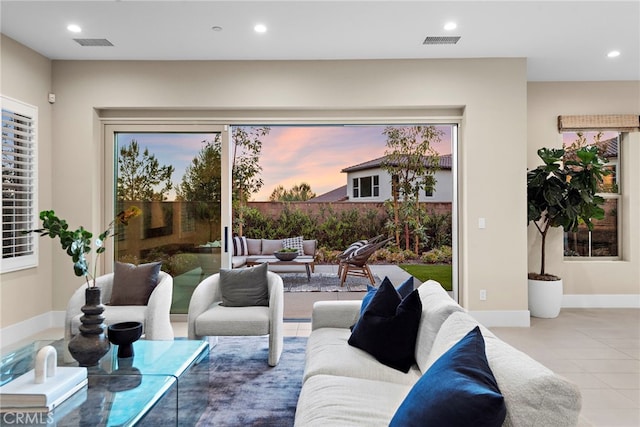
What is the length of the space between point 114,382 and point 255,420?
0.82m

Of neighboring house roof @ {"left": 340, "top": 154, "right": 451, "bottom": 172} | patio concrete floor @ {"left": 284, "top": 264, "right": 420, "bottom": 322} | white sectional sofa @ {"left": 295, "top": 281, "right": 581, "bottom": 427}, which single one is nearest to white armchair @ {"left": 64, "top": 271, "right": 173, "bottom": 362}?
white sectional sofa @ {"left": 295, "top": 281, "right": 581, "bottom": 427}

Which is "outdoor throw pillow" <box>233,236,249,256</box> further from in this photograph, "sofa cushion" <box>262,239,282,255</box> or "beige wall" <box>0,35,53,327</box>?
"beige wall" <box>0,35,53,327</box>

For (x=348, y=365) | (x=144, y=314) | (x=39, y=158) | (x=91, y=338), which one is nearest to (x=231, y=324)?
(x=144, y=314)

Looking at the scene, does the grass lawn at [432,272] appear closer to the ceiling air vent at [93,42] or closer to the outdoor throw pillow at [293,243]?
the outdoor throw pillow at [293,243]

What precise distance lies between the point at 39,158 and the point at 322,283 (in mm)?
5244

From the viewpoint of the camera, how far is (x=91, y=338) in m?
2.53

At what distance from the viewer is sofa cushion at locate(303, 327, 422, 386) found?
2.20 meters

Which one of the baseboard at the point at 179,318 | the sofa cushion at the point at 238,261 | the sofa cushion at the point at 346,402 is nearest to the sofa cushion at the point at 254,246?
the sofa cushion at the point at 238,261

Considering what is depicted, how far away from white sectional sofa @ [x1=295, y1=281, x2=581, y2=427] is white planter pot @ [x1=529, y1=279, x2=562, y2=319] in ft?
9.66

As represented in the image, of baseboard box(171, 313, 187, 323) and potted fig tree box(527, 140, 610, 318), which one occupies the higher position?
potted fig tree box(527, 140, 610, 318)

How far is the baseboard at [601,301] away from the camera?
18.6ft

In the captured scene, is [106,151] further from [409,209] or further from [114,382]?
[409,209]

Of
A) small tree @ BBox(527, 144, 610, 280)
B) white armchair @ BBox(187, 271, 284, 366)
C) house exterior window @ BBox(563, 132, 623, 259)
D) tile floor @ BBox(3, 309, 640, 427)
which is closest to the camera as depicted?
tile floor @ BBox(3, 309, 640, 427)

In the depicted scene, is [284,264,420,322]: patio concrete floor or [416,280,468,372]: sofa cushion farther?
[284,264,420,322]: patio concrete floor
